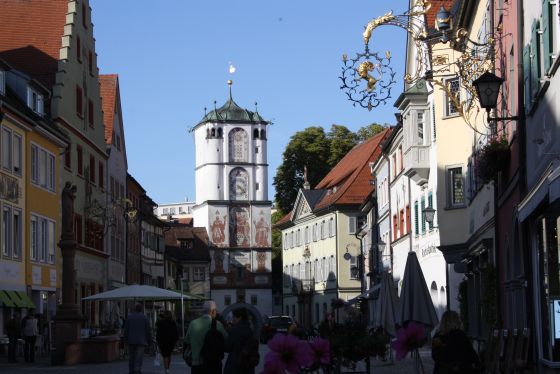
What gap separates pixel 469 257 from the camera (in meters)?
34.4

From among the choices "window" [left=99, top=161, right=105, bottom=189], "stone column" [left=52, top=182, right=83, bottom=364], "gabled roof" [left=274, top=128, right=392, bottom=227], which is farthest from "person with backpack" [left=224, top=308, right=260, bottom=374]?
"gabled roof" [left=274, top=128, right=392, bottom=227]

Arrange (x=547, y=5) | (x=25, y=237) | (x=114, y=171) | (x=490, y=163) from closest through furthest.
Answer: (x=547, y=5) → (x=490, y=163) → (x=25, y=237) → (x=114, y=171)

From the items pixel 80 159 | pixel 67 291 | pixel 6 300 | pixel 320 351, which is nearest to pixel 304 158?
→ pixel 80 159

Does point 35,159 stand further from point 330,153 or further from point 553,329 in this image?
point 330,153

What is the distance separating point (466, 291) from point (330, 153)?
234ft

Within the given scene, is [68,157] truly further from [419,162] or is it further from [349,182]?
[349,182]

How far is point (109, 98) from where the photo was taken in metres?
64.8

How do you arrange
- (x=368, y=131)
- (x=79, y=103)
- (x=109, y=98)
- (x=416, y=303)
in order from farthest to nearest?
(x=368, y=131) < (x=109, y=98) < (x=79, y=103) < (x=416, y=303)

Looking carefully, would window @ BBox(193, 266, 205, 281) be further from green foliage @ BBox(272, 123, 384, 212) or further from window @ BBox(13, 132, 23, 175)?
window @ BBox(13, 132, 23, 175)

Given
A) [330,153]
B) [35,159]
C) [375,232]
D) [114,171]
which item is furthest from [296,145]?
[35,159]

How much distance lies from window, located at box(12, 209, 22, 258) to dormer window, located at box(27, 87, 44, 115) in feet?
16.8

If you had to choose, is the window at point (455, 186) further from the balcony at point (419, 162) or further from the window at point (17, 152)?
the window at point (17, 152)

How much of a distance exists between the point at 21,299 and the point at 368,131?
66048 millimetres

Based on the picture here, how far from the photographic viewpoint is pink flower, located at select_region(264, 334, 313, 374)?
12211mm
